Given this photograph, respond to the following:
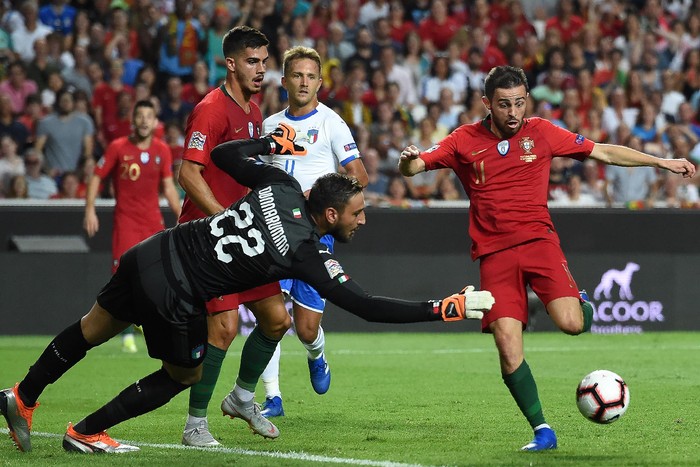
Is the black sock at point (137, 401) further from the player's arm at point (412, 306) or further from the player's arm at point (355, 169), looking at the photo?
the player's arm at point (355, 169)

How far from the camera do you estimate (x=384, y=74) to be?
18641 mm

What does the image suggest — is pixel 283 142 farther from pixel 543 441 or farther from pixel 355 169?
pixel 543 441

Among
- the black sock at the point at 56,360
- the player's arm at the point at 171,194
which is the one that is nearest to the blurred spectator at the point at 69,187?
the player's arm at the point at 171,194

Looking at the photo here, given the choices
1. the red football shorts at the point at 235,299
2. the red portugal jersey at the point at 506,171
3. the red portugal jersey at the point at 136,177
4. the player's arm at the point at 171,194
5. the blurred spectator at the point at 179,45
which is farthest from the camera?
the blurred spectator at the point at 179,45

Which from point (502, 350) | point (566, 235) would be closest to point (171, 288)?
point (502, 350)

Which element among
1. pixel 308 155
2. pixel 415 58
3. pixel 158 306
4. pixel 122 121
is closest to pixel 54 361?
pixel 158 306

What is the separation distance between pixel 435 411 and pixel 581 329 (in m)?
1.92

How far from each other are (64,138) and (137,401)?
10.2m

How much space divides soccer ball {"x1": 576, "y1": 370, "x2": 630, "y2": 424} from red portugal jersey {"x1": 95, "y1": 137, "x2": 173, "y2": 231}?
691cm

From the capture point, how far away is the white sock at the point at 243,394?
7.70 metres

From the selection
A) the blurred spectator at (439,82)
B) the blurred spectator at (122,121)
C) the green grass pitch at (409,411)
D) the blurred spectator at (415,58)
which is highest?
the blurred spectator at (415,58)

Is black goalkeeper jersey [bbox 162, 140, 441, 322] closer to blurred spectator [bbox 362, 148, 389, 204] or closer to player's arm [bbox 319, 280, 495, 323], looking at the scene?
player's arm [bbox 319, 280, 495, 323]

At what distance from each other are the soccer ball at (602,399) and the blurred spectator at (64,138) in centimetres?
1061

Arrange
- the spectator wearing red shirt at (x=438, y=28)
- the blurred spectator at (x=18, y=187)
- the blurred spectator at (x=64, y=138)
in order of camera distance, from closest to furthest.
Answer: the blurred spectator at (x=18, y=187), the blurred spectator at (x=64, y=138), the spectator wearing red shirt at (x=438, y=28)
